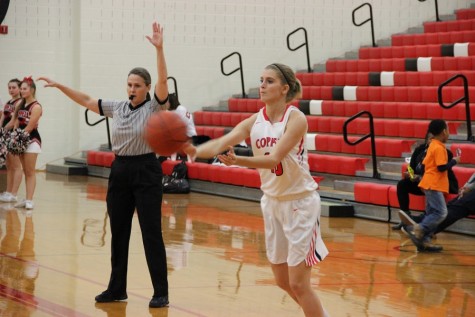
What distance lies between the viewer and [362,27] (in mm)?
20766

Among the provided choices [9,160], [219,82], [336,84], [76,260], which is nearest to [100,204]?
[9,160]

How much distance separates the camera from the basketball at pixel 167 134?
487 centimetres

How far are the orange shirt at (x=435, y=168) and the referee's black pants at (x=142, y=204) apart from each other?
4187 mm

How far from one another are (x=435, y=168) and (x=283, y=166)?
5173 mm

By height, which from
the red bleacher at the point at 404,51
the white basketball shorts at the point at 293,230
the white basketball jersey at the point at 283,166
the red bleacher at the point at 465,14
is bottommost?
the white basketball shorts at the point at 293,230

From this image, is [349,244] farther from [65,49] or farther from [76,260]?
[65,49]

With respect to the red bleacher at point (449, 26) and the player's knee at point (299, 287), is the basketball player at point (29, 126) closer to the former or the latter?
the player's knee at point (299, 287)

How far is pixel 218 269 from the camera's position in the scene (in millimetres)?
8492

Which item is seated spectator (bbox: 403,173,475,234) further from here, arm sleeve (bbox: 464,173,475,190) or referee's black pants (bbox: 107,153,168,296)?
referee's black pants (bbox: 107,153,168,296)

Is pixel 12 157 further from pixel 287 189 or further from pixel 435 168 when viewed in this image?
pixel 287 189

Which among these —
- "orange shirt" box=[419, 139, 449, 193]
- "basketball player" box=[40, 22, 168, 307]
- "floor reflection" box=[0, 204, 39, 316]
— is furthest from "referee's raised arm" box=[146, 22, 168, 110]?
"orange shirt" box=[419, 139, 449, 193]

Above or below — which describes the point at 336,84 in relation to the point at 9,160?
above

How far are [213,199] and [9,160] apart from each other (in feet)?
10.7

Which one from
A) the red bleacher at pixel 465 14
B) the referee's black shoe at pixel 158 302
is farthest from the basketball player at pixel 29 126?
the red bleacher at pixel 465 14
